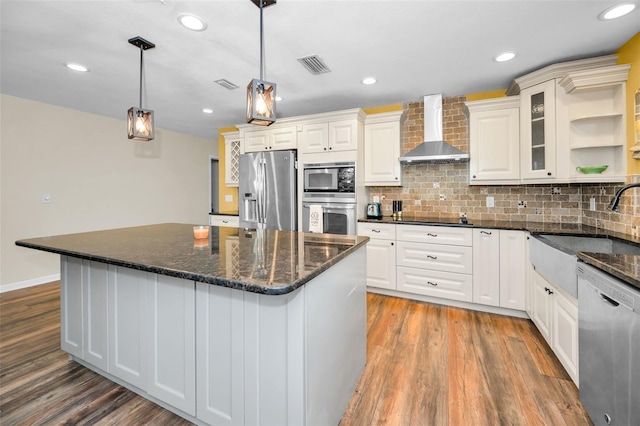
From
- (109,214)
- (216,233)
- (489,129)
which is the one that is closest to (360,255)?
(216,233)

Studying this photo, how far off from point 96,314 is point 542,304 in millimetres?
3250

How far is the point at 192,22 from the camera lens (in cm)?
201

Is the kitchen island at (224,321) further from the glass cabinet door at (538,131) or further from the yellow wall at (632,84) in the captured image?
the yellow wall at (632,84)

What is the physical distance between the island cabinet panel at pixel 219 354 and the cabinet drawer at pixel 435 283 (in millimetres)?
2429

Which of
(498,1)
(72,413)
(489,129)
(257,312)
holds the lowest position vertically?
(72,413)

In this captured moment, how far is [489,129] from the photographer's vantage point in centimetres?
314

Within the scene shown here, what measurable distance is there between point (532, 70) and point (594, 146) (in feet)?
3.02

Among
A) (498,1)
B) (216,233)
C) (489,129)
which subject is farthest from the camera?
(489,129)

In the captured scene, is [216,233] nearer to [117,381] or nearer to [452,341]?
[117,381]

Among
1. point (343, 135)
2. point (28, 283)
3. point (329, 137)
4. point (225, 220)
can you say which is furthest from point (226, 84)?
point (28, 283)

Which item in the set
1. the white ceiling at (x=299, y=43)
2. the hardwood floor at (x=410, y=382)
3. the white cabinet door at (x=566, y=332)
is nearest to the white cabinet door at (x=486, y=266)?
the hardwood floor at (x=410, y=382)

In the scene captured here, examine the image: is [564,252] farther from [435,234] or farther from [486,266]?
[435,234]

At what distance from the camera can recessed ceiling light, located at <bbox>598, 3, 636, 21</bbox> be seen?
73.1 inches

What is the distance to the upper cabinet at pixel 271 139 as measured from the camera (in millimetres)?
3936
